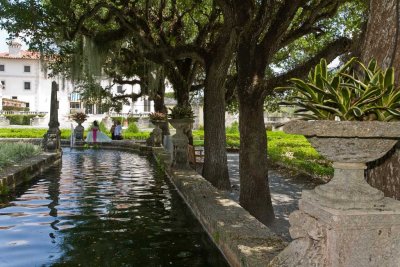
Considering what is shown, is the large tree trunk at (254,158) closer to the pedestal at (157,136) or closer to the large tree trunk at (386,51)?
the large tree trunk at (386,51)

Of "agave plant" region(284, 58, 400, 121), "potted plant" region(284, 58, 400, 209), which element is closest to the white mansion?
"agave plant" region(284, 58, 400, 121)

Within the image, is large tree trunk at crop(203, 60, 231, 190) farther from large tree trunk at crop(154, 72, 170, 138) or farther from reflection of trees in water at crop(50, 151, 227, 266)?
large tree trunk at crop(154, 72, 170, 138)

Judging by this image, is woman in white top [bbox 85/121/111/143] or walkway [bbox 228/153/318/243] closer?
walkway [bbox 228/153/318/243]

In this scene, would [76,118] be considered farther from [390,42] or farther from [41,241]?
[390,42]

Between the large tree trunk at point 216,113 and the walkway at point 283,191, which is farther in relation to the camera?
the large tree trunk at point 216,113

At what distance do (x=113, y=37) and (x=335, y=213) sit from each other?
11.0 metres

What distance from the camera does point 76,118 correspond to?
25.4 meters

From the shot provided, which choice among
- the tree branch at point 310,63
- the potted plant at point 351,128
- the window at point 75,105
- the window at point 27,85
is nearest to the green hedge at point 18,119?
the window at point 75,105

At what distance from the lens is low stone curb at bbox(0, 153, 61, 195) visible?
8.81 metres

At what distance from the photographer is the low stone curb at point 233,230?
4.07 m

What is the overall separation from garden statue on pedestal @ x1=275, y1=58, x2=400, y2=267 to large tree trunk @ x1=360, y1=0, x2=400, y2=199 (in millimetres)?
727

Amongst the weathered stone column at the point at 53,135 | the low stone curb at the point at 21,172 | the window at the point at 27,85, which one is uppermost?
the window at the point at 27,85

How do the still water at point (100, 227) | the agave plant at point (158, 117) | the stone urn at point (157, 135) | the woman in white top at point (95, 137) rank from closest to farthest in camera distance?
1. the still water at point (100, 227)
2. the agave plant at point (158, 117)
3. the stone urn at point (157, 135)
4. the woman in white top at point (95, 137)

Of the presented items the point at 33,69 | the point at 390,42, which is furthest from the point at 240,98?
the point at 33,69
